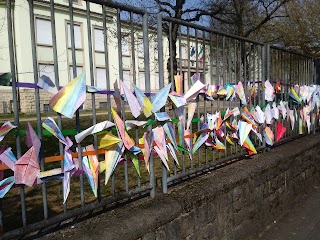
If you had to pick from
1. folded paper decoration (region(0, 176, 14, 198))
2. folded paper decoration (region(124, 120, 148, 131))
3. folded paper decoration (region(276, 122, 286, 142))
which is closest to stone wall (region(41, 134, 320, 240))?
folded paper decoration (region(276, 122, 286, 142))

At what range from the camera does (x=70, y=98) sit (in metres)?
2.05

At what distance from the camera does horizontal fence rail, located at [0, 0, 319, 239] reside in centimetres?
207

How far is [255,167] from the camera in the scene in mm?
3836

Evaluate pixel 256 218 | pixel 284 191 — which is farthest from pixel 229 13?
pixel 256 218

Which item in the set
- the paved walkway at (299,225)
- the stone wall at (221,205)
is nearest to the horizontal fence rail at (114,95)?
the stone wall at (221,205)

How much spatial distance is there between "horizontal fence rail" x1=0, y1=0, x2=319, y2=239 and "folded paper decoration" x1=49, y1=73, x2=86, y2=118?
0.04 meters

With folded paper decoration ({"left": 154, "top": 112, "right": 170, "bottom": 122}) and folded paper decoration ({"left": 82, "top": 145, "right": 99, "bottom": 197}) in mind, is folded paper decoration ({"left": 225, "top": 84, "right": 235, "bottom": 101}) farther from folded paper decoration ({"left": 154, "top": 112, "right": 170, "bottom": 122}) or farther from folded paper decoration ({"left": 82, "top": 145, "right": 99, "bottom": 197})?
folded paper decoration ({"left": 82, "top": 145, "right": 99, "bottom": 197})

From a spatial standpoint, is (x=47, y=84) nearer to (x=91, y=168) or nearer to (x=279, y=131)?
(x=91, y=168)

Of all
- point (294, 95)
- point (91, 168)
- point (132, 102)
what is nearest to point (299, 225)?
point (294, 95)

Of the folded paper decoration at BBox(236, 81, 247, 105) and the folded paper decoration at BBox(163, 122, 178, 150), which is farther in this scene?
the folded paper decoration at BBox(236, 81, 247, 105)

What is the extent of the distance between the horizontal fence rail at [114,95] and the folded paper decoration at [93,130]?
52mm

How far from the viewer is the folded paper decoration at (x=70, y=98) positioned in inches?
79.0

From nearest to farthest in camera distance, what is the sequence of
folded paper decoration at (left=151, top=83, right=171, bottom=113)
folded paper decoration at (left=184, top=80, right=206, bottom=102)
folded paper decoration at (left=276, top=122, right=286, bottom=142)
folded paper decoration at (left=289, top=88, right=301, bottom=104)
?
folded paper decoration at (left=151, top=83, right=171, bottom=113) < folded paper decoration at (left=184, top=80, right=206, bottom=102) < folded paper decoration at (left=276, top=122, right=286, bottom=142) < folded paper decoration at (left=289, top=88, right=301, bottom=104)

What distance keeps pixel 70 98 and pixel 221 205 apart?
1936mm
